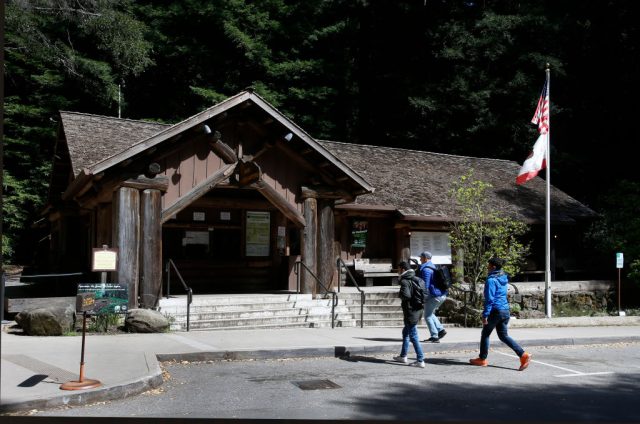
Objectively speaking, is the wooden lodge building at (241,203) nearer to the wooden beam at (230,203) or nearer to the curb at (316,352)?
the wooden beam at (230,203)

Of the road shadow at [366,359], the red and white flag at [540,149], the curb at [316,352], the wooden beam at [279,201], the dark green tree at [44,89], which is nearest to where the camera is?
the curb at [316,352]

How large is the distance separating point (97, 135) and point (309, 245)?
22.4ft

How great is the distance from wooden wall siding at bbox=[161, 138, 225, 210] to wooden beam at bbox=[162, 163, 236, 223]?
112 millimetres

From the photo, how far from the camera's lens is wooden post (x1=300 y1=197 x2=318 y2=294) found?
1577 cm

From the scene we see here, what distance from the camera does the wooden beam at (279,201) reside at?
50.0 ft

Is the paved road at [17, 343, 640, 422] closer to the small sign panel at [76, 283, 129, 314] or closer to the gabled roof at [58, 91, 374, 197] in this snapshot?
the small sign panel at [76, 283, 129, 314]

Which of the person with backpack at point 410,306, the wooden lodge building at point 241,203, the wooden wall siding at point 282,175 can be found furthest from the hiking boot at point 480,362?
the wooden wall siding at point 282,175

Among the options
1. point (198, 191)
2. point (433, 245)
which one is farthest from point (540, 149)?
point (198, 191)

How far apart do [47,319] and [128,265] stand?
219cm

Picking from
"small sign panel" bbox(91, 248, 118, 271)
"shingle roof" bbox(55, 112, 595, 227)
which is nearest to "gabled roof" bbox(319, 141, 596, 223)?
"shingle roof" bbox(55, 112, 595, 227)

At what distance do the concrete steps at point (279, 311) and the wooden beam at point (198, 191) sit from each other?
2.01 m

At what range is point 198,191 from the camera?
1428 centimetres

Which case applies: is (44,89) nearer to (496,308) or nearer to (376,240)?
(376,240)

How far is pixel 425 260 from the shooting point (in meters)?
11.6
